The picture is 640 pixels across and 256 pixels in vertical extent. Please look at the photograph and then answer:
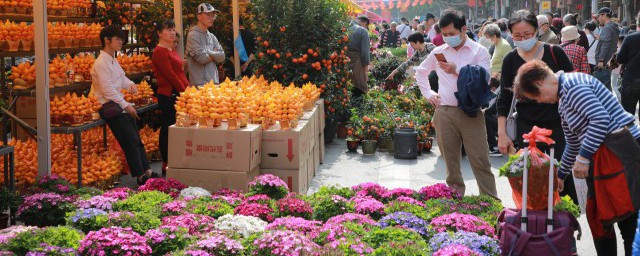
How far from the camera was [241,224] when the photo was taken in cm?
527

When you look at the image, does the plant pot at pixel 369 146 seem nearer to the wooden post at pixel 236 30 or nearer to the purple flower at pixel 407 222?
the wooden post at pixel 236 30

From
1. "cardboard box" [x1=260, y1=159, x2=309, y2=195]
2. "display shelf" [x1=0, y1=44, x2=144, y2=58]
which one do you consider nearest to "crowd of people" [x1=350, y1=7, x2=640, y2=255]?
"cardboard box" [x1=260, y1=159, x2=309, y2=195]

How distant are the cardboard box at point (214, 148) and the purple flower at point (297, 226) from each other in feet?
6.39

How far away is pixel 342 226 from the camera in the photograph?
517 cm

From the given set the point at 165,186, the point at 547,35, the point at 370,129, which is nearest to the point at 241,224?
the point at 165,186

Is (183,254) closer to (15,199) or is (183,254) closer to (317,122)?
(15,199)

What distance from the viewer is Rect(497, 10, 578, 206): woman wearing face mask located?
6.24 metres

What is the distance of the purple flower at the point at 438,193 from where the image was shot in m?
6.36

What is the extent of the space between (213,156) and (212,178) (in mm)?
200

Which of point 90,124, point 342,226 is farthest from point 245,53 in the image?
point 342,226

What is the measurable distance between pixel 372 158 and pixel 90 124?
4.17m

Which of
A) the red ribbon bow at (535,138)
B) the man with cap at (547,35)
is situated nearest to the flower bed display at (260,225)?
the red ribbon bow at (535,138)

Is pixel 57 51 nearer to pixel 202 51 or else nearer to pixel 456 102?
pixel 202 51

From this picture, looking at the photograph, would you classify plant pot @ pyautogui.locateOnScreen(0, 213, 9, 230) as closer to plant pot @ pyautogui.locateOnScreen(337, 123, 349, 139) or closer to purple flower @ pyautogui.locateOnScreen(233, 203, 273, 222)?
purple flower @ pyautogui.locateOnScreen(233, 203, 273, 222)
